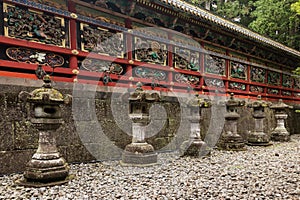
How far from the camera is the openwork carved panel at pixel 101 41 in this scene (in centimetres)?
684

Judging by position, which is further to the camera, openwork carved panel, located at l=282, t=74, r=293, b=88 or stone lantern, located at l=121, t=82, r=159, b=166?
openwork carved panel, located at l=282, t=74, r=293, b=88

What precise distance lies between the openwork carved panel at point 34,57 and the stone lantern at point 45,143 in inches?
71.8

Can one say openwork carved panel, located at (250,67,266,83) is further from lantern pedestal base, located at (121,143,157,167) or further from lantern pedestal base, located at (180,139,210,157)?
lantern pedestal base, located at (121,143,157,167)

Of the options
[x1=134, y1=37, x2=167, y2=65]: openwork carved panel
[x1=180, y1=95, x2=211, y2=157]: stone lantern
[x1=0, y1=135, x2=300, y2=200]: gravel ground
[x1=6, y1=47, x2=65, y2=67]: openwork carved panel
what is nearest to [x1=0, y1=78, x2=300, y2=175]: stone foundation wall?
[x1=0, y1=135, x2=300, y2=200]: gravel ground

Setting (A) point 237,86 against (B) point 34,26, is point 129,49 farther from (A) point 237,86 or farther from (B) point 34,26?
(A) point 237,86

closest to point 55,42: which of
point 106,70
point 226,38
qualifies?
point 106,70

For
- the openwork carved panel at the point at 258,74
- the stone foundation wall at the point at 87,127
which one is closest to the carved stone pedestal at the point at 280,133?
the openwork carved panel at the point at 258,74

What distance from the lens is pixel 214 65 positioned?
36.7 feet

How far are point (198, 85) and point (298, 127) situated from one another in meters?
9.39

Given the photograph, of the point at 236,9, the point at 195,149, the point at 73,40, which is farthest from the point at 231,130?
the point at 236,9

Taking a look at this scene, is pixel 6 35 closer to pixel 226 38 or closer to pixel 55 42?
pixel 55 42

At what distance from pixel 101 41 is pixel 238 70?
8126 mm

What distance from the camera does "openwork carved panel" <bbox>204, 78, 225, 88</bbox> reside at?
35.9 feet

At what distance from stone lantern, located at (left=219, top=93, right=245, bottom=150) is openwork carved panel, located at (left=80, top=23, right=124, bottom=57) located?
408 cm
